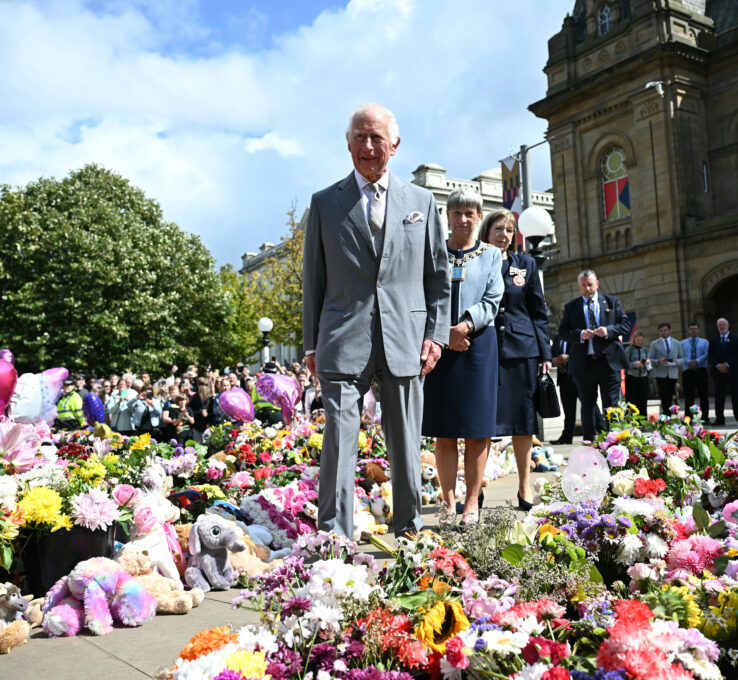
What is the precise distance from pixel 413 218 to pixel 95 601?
228cm

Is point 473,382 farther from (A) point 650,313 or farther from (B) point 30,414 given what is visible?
(A) point 650,313

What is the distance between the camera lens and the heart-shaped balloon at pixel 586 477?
147 inches

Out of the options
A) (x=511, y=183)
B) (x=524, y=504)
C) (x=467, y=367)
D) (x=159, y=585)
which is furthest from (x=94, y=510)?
(x=511, y=183)

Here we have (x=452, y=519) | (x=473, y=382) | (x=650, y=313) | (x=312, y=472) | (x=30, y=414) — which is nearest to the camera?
(x=452, y=519)

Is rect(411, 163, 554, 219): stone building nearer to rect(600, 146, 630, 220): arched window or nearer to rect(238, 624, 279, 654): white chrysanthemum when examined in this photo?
rect(600, 146, 630, 220): arched window

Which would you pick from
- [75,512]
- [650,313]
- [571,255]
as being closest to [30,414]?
[75,512]

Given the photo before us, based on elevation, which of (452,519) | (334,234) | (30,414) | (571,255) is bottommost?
(452,519)

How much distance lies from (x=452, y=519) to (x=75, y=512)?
5.93 feet

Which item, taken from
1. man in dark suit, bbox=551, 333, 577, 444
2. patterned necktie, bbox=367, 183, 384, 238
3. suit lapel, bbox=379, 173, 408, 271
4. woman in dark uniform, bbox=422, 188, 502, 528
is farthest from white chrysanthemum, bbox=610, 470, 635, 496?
man in dark suit, bbox=551, 333, 577, 444

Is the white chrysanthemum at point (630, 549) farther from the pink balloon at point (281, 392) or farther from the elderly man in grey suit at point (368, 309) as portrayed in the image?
the pink balloon at point (281, 392)

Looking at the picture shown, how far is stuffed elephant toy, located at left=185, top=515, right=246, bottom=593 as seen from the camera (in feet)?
12.8

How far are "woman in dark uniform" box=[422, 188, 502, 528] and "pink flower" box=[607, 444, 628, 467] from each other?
0.74 meters

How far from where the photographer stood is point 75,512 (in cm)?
362

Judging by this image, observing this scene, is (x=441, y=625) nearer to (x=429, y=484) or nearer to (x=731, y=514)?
(x=731, y=514)
